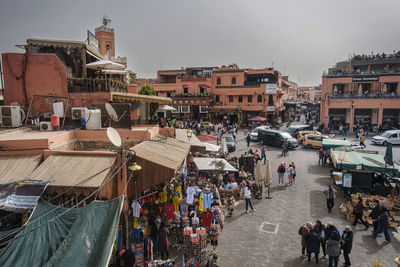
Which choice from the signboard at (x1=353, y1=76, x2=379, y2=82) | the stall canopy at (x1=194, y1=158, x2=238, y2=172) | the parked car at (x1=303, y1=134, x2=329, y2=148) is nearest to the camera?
the stall canopy at (x1=194, y1=158, x2=238, y2=172)

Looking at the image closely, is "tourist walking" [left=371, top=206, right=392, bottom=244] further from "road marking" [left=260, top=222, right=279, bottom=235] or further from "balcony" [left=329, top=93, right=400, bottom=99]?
"balcony" [left=329, top=93, right=400, bottom=99]

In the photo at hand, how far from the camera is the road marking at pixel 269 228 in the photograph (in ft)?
32.7

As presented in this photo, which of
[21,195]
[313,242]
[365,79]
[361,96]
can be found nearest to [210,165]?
[313,242]

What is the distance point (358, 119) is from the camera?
3719cm

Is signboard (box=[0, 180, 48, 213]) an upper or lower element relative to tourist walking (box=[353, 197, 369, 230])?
upper

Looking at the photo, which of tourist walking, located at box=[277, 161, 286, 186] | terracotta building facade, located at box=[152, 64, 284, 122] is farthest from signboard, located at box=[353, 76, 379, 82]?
tourist walking, located at box=[277, 161, 286, 186]

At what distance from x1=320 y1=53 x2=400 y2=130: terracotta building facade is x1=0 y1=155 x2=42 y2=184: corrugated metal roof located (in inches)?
1455

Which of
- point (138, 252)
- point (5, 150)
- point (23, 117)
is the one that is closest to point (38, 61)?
point (23, 117)

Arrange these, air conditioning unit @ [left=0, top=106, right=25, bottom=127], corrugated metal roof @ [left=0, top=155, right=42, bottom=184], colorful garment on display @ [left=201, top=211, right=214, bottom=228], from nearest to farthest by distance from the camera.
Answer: corrugated metal roof @ [left=0, top=155, right=42, bottom=184] < colorful garment on display @ [left=201, top=211, right=214, bottom=228] < air conditioning unit @ [left=0, top=106, right=25, bottom=127]

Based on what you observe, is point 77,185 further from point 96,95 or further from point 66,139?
point 96,95

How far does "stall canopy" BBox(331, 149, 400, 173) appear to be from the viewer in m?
12.5

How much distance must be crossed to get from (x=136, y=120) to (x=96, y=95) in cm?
311

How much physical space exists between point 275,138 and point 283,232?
683 inches

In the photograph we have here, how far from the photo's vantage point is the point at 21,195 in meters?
6.12
